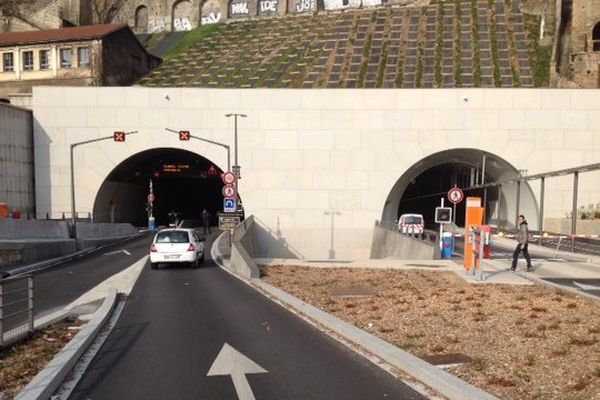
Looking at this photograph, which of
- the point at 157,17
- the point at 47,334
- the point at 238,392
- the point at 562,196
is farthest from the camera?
the point at 157,17

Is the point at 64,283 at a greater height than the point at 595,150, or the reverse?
the point at 595,150

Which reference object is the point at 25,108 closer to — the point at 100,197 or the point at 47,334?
the point at 100,197

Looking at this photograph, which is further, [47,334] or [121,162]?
[121,162]

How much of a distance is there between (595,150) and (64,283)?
38.5 meters

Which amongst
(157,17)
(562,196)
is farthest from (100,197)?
(157,17)

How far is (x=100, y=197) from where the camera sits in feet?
148

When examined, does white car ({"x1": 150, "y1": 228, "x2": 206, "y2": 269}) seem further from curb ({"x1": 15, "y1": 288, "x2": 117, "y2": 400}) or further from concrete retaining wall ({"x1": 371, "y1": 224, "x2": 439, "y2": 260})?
curb ({"x1": 15, "y1": 288, "x2": 117, "y2": 400})

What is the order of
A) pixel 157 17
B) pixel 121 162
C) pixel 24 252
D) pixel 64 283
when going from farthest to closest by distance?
pixel 157 17, pixel 121 162, pixel 24 252, pixel 64 283

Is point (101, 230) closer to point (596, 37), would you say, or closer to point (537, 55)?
point (596, 37)

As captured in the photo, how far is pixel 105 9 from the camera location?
305 feet

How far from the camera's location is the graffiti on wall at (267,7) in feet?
287

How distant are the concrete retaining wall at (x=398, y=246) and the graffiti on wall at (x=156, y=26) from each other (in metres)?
65.2

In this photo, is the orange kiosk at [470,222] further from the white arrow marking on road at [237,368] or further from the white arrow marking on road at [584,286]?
the white arrow marking on road at [237,368]

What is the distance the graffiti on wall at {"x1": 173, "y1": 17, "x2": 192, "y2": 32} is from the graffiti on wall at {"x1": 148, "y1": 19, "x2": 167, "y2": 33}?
180 cm
